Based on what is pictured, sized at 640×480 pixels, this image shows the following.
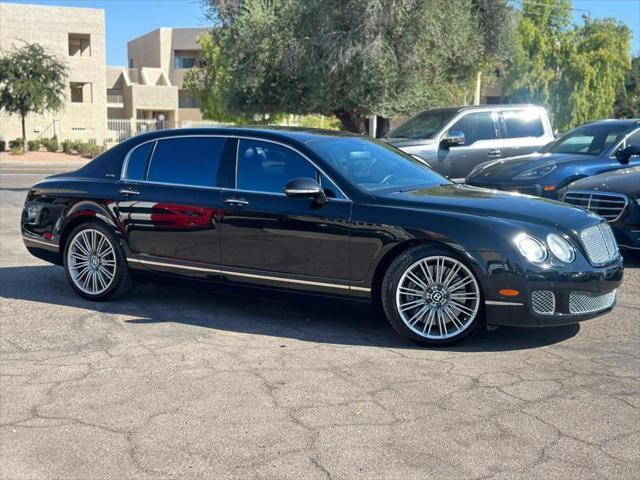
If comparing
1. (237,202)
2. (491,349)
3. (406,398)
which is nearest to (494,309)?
(491,349)

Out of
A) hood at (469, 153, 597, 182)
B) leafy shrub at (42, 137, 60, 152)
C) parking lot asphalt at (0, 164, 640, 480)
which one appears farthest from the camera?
leafy shrub at (42, 137, 60, 152)

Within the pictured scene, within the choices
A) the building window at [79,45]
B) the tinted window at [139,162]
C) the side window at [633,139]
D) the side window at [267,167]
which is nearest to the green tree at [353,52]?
the side window at [633,139]

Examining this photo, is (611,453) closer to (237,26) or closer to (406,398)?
(406,398)

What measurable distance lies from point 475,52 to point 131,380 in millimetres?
18616

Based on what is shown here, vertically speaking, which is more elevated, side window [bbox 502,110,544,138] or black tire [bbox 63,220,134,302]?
side window [bbox 502,110,544,138]

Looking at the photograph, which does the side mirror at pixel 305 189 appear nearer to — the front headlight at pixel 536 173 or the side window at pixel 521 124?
the front headlight at pixel 536 173

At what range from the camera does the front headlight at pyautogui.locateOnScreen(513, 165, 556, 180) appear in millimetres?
10266

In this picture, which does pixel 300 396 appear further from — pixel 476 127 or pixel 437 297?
pixel 476 127

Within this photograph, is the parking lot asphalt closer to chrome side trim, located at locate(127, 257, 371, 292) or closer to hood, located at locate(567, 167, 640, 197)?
chrome side trim, located at locate(127, 257, 371, 292)

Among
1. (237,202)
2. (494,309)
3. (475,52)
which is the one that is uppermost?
(475,52)

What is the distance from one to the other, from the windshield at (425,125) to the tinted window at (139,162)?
23.3 ft

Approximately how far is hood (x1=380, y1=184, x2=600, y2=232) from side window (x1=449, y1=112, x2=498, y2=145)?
7.29 m

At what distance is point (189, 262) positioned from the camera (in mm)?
6699

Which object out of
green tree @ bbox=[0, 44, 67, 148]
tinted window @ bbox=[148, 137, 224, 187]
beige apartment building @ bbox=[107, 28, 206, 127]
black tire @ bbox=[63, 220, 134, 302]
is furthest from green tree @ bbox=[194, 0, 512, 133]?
beige apartment building @ bbox=[107, 28, 206, 127]
